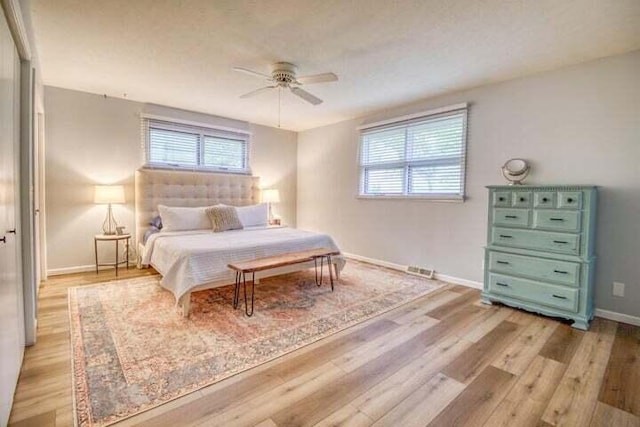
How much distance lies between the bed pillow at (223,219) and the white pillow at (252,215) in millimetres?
210

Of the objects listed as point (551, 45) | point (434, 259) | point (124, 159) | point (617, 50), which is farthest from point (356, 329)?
point (124, 159)

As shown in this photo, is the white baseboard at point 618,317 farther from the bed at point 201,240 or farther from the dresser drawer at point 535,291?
the bed at point 201,240

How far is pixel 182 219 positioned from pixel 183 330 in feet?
6.84

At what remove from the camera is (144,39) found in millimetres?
2691

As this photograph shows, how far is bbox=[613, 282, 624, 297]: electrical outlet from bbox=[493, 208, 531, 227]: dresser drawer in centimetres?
93

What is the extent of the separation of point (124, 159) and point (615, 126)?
19.1 feet

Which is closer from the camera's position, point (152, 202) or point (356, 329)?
→ point (356, 329)

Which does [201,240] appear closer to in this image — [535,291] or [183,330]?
[183,330]

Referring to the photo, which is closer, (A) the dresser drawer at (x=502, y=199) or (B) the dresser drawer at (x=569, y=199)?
(B) the dresser drawer at (x=569, y=199)

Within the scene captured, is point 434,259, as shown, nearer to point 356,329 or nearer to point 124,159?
point 356,329

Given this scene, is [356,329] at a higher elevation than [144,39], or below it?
below

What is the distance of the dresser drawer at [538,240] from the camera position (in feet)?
9.12

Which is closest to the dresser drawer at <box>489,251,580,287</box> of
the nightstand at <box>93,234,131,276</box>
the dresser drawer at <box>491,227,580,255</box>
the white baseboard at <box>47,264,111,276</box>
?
the dresser drawer at <box>491,227,580,255</box>

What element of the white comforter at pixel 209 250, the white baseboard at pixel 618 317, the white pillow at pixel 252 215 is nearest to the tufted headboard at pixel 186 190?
the white pillow at pixel 252 215
